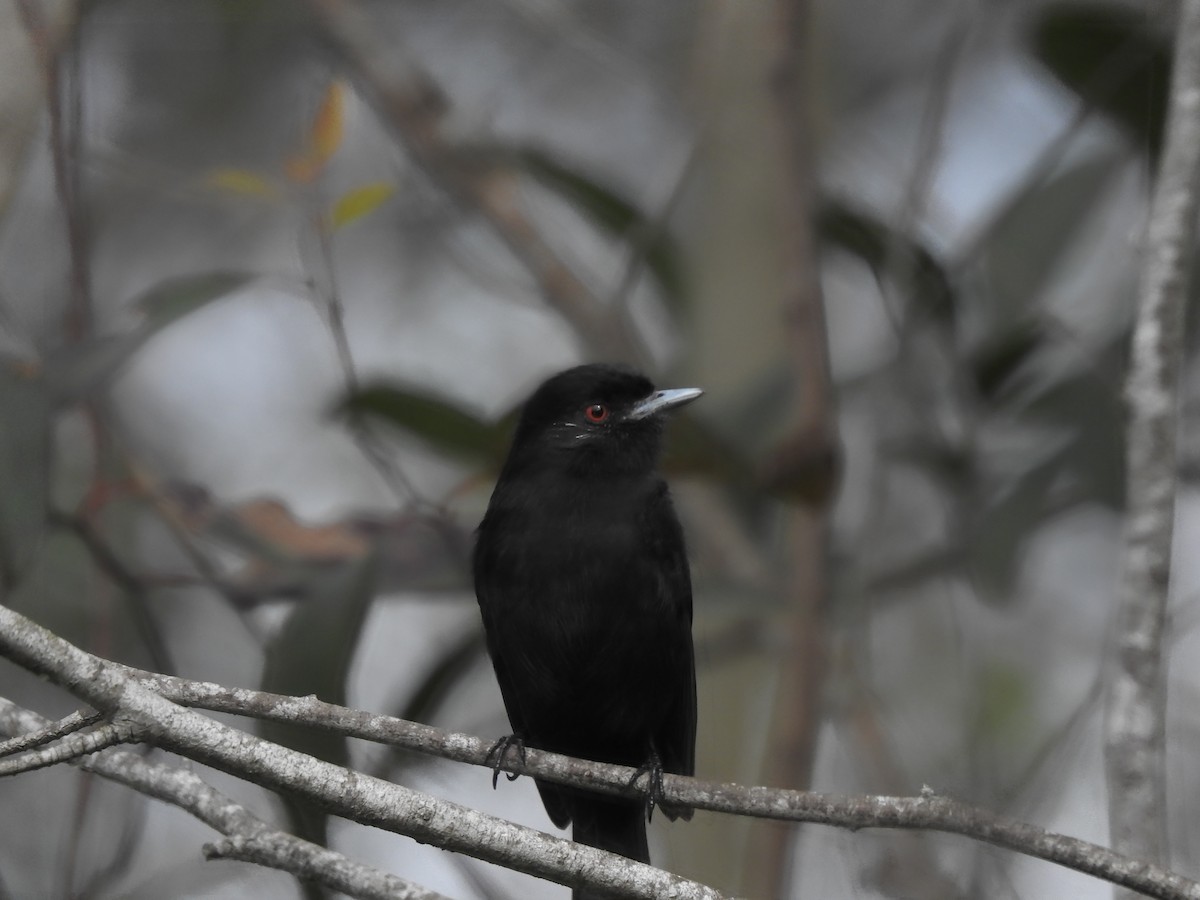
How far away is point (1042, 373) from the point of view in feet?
15.6

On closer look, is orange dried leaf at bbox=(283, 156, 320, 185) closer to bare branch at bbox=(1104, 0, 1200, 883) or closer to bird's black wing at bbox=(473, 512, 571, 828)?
bird's black wing at bbox=(473, 512, 571, 828)

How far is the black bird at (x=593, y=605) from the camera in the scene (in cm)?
332

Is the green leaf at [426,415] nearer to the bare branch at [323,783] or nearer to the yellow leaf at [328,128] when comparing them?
the yellow leaf at [328,128]

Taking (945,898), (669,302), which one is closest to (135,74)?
(669,302)

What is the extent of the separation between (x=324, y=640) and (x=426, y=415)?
0.82 metres

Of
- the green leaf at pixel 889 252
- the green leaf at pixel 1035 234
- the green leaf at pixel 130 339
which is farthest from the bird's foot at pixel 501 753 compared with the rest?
the green leaf at pixel 1035 234

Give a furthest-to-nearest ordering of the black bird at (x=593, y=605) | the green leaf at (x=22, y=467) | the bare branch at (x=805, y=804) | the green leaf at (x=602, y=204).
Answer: the green leaf at (x=602, y=204) → the black bird at (x=593, y=605) → the green leaf at (x=22, y=467) → the bare branch at (x=805, y=804)

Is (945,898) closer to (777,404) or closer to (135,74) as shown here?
(777,404)

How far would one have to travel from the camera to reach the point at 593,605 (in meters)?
3.30

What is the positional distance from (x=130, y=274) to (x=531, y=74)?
2186 mm

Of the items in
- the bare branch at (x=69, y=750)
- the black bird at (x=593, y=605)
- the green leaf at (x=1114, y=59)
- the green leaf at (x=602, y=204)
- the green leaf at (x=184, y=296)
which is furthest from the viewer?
the green leaf at (x=602, y=204)

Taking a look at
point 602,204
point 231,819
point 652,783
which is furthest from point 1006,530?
point 231,819

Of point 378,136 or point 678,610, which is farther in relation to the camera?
point 378,136

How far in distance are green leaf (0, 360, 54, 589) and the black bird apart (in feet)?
3.45
